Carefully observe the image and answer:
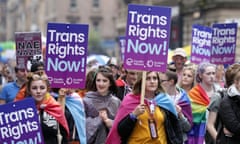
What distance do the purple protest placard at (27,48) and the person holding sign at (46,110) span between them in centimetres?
233

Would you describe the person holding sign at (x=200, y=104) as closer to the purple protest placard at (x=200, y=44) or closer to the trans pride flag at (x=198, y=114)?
the trans pride flag at (x=198, y=114)

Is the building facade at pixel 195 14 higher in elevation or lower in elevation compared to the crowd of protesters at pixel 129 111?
higher

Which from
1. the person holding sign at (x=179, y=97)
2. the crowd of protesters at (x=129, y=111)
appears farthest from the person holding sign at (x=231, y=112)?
the person holding sign at (x=179, y=97)

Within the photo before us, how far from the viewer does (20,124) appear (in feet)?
20.5

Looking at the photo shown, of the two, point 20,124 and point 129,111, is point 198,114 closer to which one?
point 129,111

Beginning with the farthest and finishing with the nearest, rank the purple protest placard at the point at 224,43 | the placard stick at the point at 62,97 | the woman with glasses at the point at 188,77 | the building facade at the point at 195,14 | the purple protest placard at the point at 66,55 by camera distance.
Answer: the building facade at the point at 195,14 < the purple protest placard at the point at 224,43 < the woman with glasses at the point at 188,77 < the purple protest placard at the point at 66,55 < the placard stick at the point at 62,97

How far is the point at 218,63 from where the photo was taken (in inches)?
439

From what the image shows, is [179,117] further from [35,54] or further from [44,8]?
[44,8]

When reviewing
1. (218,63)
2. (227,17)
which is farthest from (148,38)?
(227,17)

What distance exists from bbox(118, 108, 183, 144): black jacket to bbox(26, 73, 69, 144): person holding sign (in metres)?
0.65

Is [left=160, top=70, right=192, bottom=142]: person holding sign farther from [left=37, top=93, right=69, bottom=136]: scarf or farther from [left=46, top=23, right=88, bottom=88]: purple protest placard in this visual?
[left=37, top=93, right=69, bottom=136]: scarf

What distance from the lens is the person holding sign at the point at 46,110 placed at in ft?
22.9

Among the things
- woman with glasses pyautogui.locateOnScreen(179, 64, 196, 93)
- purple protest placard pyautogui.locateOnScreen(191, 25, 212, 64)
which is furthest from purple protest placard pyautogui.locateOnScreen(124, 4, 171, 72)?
purple protest placard pyautogui.locateOnScreen(191, 25, 212, 64)

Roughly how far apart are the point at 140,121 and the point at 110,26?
72949 millimetres
